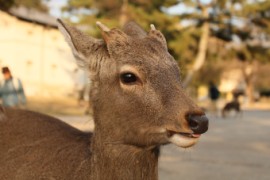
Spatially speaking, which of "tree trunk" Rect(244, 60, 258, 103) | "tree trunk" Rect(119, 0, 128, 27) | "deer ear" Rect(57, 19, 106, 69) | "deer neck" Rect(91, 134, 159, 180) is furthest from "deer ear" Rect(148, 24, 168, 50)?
"tree trunk" Rect(244, 60, 258, 103)

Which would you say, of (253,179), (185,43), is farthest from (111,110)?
(185,43)

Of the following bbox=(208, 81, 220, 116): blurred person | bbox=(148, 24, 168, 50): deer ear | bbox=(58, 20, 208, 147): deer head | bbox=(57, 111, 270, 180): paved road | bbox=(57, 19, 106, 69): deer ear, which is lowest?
bbox=(57, 111, 270, 180): paved road

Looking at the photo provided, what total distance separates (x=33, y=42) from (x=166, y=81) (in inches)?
1875

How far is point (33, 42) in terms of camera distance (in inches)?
1991

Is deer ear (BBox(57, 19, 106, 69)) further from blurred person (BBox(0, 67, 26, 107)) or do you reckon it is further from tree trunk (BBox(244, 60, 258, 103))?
tree trunk (BBox(244, 60, 258, 103))

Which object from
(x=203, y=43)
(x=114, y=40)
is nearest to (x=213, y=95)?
(x=203, y=43)

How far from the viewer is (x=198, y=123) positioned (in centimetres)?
375

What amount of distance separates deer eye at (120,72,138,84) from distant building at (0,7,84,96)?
1748 inches

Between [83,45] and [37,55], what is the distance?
47169mm

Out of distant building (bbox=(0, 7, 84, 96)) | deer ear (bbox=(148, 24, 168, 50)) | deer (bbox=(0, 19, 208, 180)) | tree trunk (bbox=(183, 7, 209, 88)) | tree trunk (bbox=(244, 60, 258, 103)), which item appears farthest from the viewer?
tree trunk (bbox=(244, 60, 258, 103))

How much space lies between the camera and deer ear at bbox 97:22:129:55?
452cm

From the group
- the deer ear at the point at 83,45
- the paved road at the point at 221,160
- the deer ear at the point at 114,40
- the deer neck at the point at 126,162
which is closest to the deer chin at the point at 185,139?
the deer neck at the point at 126,162

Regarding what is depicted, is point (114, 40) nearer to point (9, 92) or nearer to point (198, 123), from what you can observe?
point (198, 123)

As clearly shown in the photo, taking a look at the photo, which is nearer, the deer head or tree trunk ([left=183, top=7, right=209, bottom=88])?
the deer head
